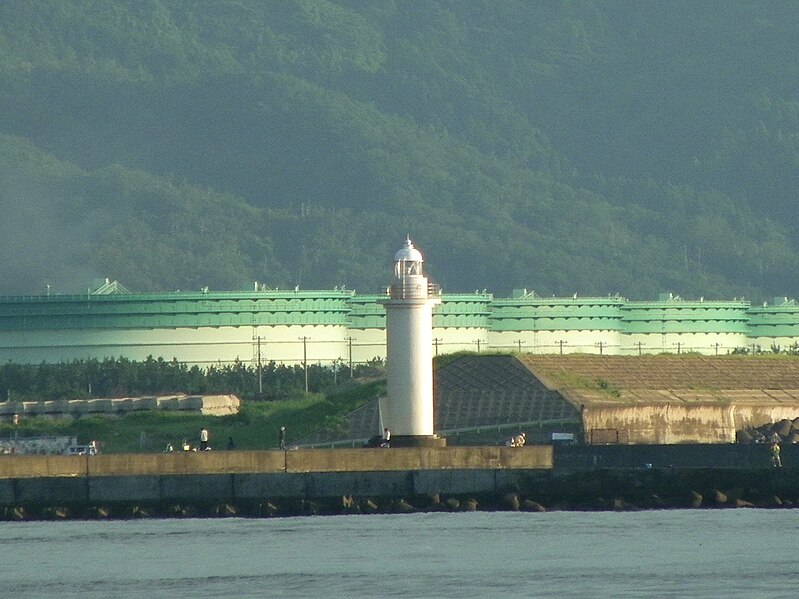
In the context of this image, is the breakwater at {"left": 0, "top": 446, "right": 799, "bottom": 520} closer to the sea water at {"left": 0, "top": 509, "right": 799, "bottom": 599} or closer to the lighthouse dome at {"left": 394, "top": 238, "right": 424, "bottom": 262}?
the sea water at {"left": 0, "top": 509, "right": 799, "bottom": 599}

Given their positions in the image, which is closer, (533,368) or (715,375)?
(533,368)

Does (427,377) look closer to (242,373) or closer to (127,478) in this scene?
(127,478)

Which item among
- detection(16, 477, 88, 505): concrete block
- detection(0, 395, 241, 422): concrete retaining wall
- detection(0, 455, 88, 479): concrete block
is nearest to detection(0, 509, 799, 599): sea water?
detection(16, 477, 88, 505): concrete block

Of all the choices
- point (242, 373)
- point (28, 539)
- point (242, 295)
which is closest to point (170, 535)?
point (28, 539)

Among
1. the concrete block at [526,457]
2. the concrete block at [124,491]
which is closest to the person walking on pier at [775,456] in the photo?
the concrete block at [526,457]

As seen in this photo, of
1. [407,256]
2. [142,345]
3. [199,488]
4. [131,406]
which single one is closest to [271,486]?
[199,488]

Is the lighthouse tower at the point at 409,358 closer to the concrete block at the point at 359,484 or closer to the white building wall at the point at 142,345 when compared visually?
the concrete block at the point at 359,484

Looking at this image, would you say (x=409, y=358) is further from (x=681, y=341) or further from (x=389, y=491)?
(x=681, y=341)
